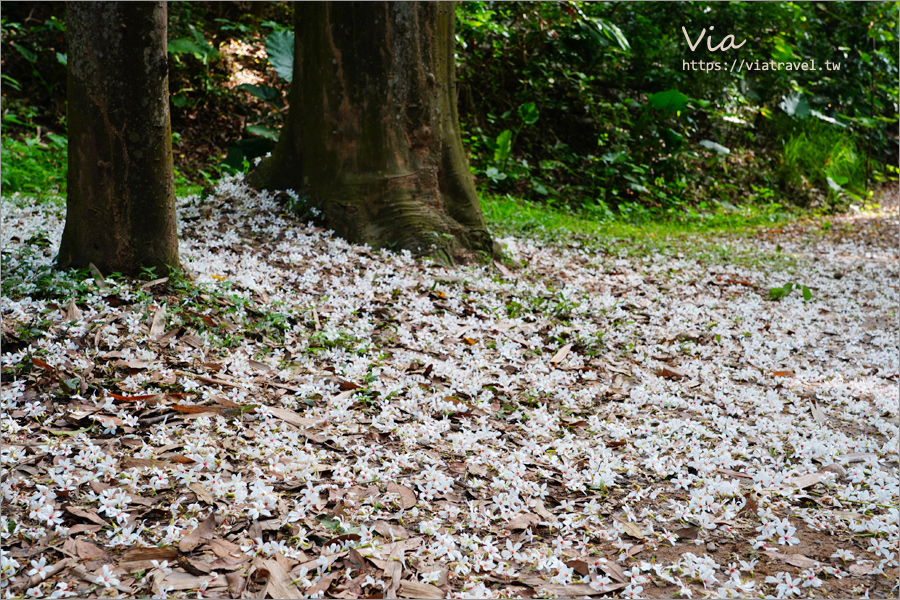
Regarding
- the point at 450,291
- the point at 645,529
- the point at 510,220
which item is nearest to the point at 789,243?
the point at 510,220

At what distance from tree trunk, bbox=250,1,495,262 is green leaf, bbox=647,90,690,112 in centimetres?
616

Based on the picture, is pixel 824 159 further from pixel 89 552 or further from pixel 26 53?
pixel 89 552

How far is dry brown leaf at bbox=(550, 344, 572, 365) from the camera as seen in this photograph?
4.12 metres

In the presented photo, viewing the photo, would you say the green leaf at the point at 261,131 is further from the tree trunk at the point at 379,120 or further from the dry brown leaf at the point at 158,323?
the dry brown leaf at the point at 158,323

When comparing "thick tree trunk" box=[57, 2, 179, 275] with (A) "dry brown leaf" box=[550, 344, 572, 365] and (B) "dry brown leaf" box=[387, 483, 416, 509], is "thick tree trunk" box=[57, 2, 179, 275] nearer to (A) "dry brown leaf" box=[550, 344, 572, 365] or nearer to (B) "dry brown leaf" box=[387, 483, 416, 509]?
(B) "dry brown leaf" box=[387, 483, 416, 509]

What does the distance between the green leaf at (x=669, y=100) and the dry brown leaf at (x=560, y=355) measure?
7.73 metres

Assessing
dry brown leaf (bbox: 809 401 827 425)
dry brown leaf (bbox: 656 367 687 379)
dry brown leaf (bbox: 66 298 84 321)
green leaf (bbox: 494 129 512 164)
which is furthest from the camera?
green leaf (bbox: 494 129 512 164)

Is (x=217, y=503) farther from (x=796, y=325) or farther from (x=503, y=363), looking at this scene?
(x=796, y=325)

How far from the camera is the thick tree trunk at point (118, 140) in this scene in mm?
3500

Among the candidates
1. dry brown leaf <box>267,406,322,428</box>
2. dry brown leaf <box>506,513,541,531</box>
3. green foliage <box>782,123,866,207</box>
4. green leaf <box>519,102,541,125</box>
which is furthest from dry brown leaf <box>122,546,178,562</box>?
green foliage <box>782,123,866,207</box>

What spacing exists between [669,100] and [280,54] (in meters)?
6.27

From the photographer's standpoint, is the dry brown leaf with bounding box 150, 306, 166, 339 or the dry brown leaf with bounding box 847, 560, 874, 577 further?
the dry brown leaf with bounding box 150, 306, 166, 339

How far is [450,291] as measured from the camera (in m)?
4.86

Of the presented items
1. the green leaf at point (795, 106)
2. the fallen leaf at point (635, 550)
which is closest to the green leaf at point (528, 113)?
the green leaf at point (795, 106)
